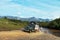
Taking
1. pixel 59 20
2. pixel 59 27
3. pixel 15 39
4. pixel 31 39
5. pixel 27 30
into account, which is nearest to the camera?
pixel 15 39

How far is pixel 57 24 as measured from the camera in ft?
300

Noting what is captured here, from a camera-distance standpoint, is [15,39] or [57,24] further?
[57,24]

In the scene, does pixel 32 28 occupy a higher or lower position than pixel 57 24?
higher

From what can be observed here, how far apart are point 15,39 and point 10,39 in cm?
100

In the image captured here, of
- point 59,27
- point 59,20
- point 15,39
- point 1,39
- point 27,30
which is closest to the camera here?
point 1,39

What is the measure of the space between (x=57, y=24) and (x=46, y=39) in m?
65.4

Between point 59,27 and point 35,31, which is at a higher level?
point 35,31

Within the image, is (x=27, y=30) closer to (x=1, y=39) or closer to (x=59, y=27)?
(x=1, y=39)

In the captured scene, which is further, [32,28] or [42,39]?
[32,28]

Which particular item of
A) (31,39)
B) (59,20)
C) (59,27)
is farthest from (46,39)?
(59,20)

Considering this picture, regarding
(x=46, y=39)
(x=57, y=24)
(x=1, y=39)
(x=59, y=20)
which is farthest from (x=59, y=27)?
(x=1, y=39)

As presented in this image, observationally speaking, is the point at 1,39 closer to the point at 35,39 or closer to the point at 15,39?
the point at 15,39

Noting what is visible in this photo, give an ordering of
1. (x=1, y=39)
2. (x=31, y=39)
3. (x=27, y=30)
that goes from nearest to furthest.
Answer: (x=1, y=39) < (x=31, y=39) < (x=27, y=30)

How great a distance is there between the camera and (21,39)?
24094 mm
